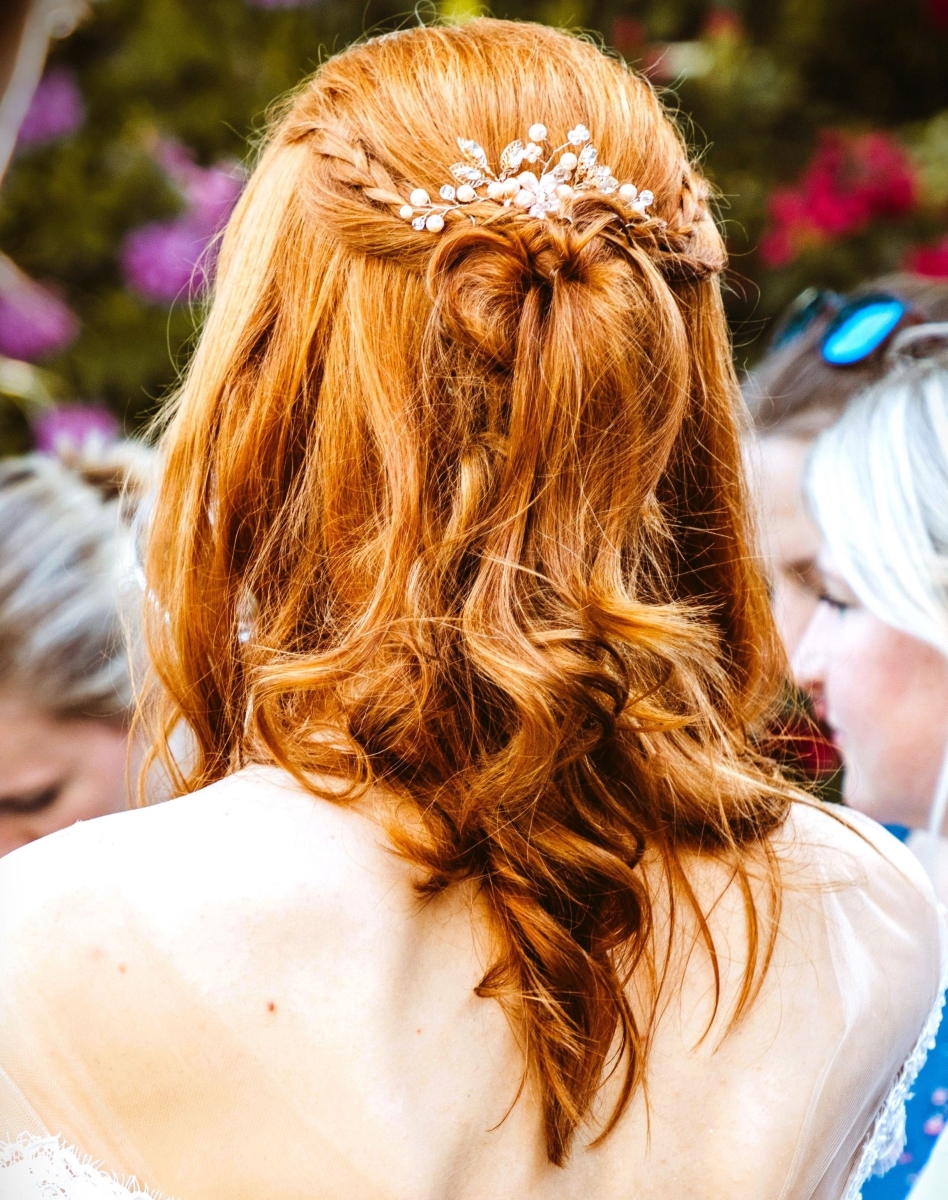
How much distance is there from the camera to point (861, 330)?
145cm

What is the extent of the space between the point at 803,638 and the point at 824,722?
118mm

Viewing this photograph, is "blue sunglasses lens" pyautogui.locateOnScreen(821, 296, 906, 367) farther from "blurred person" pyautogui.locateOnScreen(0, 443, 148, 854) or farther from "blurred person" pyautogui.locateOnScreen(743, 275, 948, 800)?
"blurred person" pyautogui.locateOnScreen(0, 443, 148, 854)

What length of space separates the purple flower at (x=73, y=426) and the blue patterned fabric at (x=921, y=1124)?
1388 millimetres

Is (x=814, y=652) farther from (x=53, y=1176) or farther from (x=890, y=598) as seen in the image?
(x=53, y=1176)

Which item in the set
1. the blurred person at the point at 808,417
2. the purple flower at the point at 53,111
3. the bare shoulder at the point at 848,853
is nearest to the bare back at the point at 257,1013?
the bare shoulder at the point at 848,853

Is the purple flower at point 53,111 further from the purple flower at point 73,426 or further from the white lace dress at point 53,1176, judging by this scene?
the white lace dress at point 53,1176

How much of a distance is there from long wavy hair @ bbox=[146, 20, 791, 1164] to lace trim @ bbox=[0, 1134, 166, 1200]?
0.89 feet

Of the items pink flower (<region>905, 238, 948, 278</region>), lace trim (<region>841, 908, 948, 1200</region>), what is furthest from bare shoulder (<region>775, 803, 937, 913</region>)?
pink flower (<region>905, 238, 948, 278</region>)

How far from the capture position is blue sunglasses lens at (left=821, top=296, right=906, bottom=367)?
56.4 inches

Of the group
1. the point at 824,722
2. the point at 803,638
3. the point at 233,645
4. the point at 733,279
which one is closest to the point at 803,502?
the point at 803,638

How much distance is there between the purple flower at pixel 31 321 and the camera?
1.63 m

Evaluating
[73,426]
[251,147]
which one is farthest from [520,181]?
[73,426]

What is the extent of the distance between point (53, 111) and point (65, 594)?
864mm

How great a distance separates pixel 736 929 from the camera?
30.3 inches
